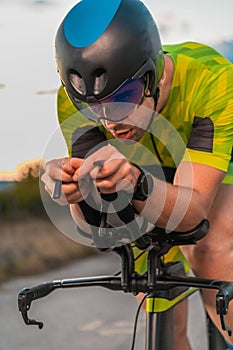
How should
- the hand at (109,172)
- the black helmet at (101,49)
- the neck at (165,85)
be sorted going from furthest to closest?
1. the neck at (165,85)
2. the black helmet at (101,49)
3. the hand at (109,172)

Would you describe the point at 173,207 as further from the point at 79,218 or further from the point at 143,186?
the point at 79,218

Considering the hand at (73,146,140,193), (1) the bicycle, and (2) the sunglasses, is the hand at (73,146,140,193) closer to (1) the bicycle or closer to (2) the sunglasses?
(1) the bicycle

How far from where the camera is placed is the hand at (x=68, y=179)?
1.92m

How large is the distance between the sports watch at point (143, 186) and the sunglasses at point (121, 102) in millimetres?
371

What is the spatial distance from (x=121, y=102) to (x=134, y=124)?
4.8 inches

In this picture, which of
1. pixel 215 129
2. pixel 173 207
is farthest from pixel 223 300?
pixel 215 129

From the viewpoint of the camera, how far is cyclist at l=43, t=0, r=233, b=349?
2.02 metres

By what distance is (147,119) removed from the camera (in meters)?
2.46

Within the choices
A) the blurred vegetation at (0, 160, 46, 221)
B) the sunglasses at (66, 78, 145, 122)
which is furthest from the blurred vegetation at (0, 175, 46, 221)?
the sunglasses at (66, 78, 145, 122)

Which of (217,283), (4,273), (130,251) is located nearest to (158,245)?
(130,251)

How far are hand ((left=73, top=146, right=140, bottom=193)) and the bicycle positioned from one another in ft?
0.37

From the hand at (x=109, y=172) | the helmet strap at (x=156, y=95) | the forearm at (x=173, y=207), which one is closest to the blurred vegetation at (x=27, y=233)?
the helmet strap at (x=156, y=95)

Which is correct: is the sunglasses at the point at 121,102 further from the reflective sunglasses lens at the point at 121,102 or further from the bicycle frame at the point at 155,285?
the bicycle frame at the point at 155,285

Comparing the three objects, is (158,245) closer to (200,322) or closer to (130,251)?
(130,251)
